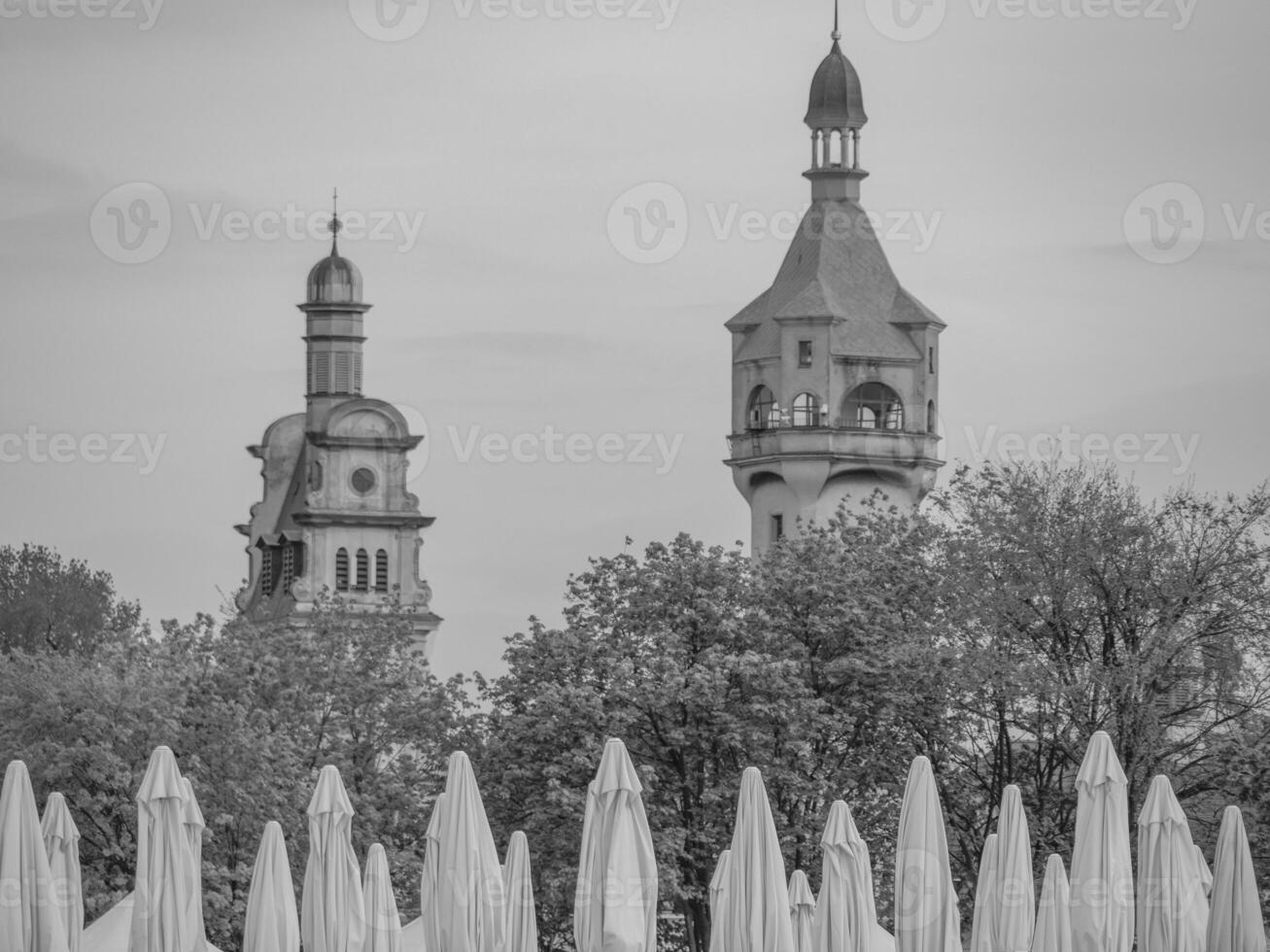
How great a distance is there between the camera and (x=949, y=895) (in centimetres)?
4216

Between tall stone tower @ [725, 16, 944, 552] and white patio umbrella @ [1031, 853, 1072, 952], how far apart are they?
7468 cm

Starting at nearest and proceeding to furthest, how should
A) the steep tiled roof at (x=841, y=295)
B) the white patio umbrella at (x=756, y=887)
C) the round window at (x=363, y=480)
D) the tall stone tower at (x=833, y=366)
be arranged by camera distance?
the white patio umbrella at (x=756, y=887), the tall stone tower at (x=833, y=366), the steep tiled roof at (x=841, y=295), the round window at (x=363, y=480)

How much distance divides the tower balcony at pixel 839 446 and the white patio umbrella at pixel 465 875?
7723 cm

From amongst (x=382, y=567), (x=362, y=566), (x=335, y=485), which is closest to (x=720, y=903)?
(x=382, y=567)

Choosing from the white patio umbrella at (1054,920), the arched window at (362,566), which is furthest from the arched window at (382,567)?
the white patio umbrella at (1054,920)

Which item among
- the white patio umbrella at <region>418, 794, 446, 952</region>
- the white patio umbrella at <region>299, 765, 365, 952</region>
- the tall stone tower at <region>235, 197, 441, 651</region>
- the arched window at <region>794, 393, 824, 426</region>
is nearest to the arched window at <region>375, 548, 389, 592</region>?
the tall stone tower at <region>235, 197, 441, 651</region>

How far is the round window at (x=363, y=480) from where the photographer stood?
161 metres

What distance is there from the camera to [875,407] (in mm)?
124000

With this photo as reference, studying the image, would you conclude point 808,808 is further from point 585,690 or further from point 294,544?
point 294,544

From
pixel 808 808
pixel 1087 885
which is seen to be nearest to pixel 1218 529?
pixel 808 808

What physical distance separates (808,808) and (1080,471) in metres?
7.86

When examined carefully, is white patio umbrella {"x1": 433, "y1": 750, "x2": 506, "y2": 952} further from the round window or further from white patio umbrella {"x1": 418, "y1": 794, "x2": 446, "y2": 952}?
the round window

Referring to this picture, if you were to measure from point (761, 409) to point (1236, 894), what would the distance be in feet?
270

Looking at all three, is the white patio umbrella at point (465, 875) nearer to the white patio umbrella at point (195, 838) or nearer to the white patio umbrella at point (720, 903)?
the white patio umbrella at point (720, 903)
